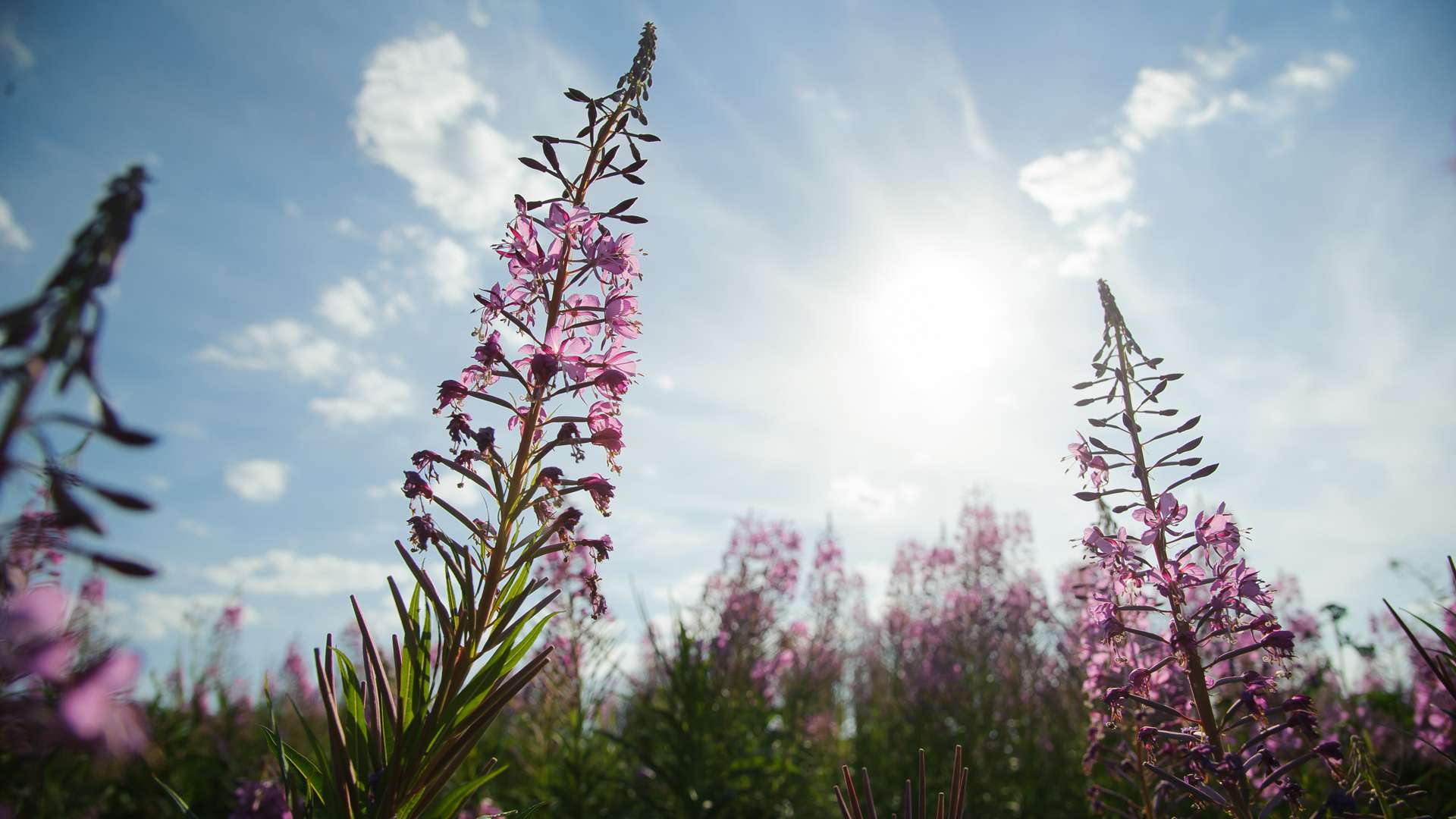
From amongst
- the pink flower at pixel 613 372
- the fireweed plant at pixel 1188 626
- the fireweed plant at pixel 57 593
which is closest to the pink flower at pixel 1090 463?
the fireweed plant at pixel 1188 626

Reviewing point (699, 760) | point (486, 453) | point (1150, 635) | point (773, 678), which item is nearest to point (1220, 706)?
point (1150, 635)

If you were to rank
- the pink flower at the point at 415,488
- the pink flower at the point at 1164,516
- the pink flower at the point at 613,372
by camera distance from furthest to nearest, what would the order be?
1. the pink flower at the point at 1164,516
2. the pink flower at the point at 613,372
3. the pink flower at the point at 415,488

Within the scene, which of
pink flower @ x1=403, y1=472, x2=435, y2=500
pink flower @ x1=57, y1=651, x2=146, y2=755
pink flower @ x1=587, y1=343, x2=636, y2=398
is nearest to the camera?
pink flower @ x1=57, y1=651, x2=146, y2=755

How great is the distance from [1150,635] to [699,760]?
4.13m

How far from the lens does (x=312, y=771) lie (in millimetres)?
1906

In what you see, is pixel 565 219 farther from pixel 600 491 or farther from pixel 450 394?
pixel 600 491

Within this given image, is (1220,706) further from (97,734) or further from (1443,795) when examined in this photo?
(97,734)

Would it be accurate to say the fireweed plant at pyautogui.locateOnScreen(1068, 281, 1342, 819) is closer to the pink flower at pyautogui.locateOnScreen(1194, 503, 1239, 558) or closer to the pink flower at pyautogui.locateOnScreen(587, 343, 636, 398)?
the pink flower at pyautogui.locateOnScreen(1194, 503, 1239, 558)

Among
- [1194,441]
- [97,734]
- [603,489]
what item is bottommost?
[97,734]

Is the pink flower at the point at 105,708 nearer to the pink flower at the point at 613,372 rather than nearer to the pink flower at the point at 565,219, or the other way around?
the pink flower at the point at 613,372

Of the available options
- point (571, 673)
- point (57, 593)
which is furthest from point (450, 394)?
point (571, 673)

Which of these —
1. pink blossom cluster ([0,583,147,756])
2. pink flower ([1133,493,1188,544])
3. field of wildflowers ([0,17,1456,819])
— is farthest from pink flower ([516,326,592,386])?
pink flower ([1133,493,1188,544])

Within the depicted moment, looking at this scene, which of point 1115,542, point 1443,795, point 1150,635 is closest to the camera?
point 1150,635

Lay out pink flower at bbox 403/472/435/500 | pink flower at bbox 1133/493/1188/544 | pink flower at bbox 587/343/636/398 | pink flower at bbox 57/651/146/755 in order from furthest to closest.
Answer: pink flower at bbox 1133/493/1188/544 → pink flower at bbox 587/343/636/398 → pink flower at bbox 403/472/435/500 → pink flower at bbox 57/651/146/755
